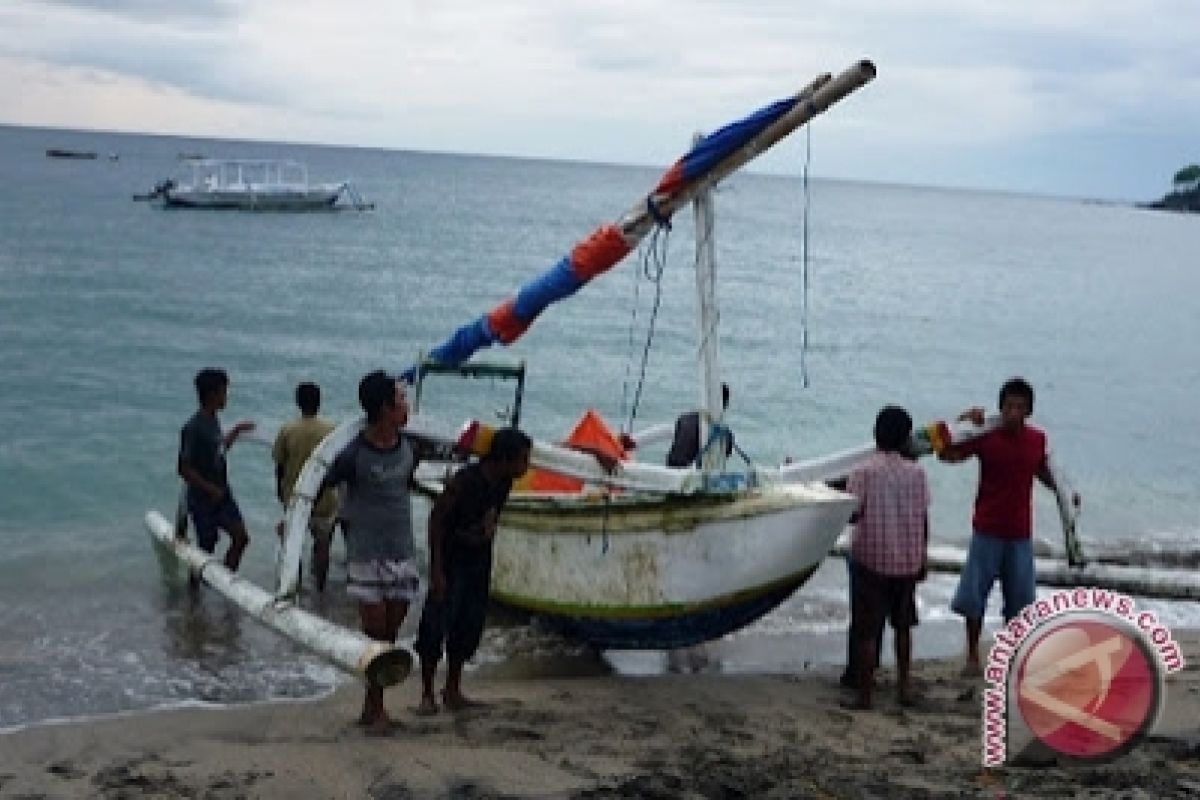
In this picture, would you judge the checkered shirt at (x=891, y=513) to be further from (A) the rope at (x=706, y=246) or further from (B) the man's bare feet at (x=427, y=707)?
(B) the man's bare feet at (x=427, y=707)

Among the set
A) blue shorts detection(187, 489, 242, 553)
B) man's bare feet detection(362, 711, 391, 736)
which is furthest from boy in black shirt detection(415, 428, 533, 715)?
blue shorts detection(187, 489, 242, 553)

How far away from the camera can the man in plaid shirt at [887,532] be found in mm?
7438

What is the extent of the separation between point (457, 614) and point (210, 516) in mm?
3404

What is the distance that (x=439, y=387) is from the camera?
23656 millimetres

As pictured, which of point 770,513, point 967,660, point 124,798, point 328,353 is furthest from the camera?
point 328,353

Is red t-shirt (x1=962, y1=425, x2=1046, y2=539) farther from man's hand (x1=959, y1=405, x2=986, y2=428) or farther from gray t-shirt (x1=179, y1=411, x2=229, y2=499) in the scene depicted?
gray t-shirt (x1=179, y1=411, x2=229, y2=499)

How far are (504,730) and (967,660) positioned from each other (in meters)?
3.32

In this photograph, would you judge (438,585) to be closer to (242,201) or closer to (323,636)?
(323,636)

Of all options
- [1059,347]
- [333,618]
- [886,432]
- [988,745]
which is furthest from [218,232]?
[988,745]

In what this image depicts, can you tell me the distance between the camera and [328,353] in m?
29.1

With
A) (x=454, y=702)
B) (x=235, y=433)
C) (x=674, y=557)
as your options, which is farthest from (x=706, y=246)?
(x=235, y=433)

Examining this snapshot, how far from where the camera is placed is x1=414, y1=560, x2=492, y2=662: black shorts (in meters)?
7.03

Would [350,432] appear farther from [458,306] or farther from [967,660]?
[458,306]

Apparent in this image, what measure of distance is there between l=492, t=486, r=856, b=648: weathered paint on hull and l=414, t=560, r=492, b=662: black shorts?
130 cm
